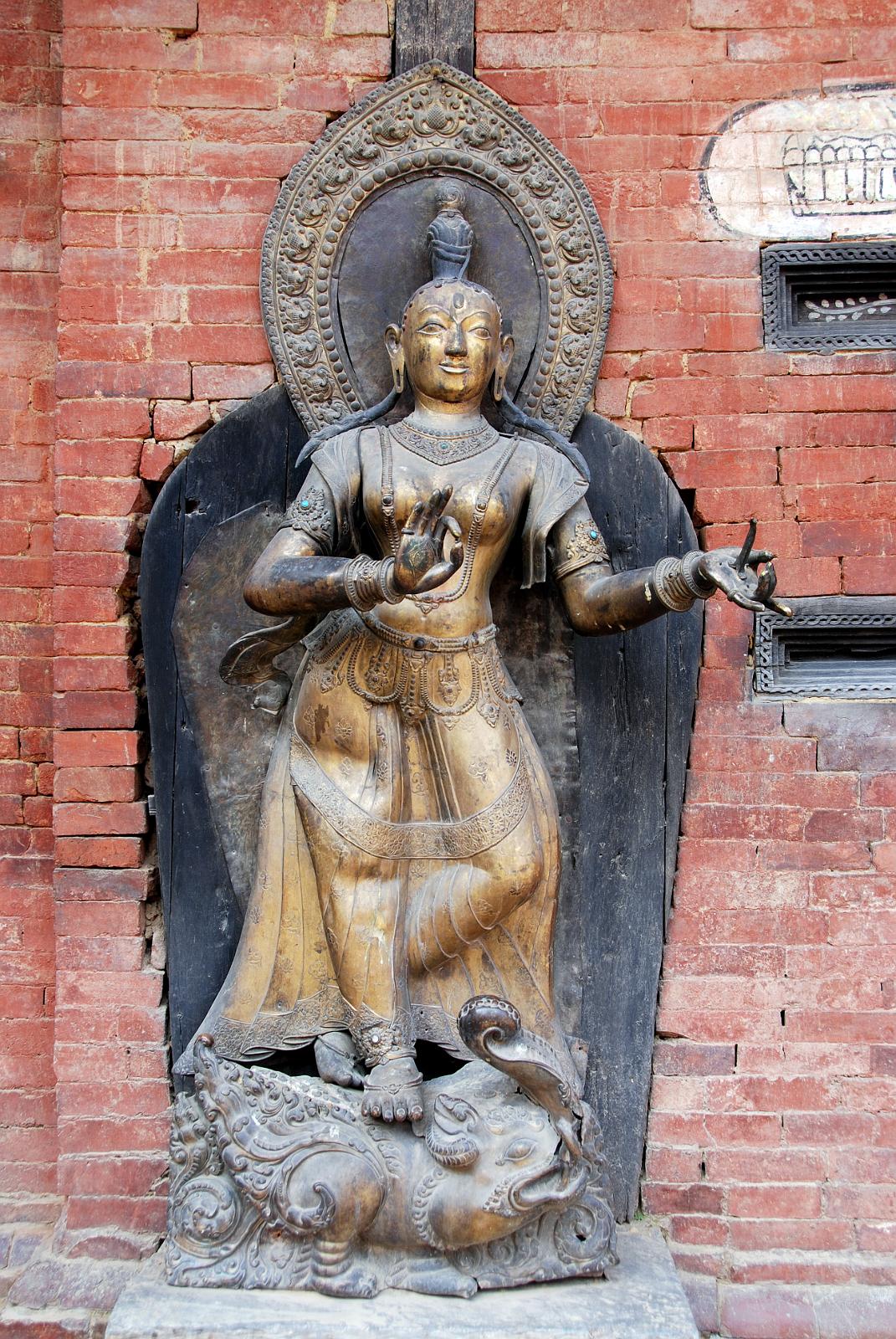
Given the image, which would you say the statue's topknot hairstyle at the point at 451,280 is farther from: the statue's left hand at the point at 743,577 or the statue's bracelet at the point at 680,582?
the statue's left hand at the point at 743,577

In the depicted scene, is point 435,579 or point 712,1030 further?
point 712,1030

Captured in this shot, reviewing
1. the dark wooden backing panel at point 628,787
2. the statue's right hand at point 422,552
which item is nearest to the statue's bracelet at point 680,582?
the dark wooden backing panel at point 628,787

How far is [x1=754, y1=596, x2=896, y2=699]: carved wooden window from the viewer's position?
139 inches

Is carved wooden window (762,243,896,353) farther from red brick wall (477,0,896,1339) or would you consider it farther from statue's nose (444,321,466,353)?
statue's nose (444,321,466,353)

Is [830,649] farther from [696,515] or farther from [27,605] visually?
[27,605]

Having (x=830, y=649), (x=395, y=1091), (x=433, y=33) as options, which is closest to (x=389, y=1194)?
(x=395, y=1091)

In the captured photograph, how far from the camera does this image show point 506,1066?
3.02 m

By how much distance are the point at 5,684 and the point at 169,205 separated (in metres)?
1.48

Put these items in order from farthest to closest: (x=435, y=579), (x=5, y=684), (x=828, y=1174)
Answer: (x=5, y=684) < (x=828, y=1174) < (x=435, y=579)

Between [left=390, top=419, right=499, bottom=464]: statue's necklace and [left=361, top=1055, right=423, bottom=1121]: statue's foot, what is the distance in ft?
5.11

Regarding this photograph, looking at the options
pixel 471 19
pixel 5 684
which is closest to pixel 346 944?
pixel 5 684

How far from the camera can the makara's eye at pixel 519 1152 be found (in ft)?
9.95

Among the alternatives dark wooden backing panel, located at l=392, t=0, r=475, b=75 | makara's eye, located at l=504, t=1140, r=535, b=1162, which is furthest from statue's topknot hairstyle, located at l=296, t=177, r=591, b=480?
makara's eye, located at l=504, t=1140, r=535, b=1162

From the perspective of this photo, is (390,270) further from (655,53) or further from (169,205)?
(655,53)
